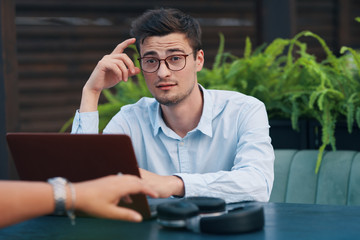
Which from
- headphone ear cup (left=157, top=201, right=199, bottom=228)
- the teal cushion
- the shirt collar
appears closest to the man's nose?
the shirt collar

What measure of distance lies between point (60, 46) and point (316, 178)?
2.89 m

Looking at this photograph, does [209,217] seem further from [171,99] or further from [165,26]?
[165,26]

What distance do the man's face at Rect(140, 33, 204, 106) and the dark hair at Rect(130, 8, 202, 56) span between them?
0.09 feet

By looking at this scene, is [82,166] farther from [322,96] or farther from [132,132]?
[322,96]

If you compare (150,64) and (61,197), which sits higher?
(150,64)

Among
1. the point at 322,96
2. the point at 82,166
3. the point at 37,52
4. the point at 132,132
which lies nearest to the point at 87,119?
the point at 132,132

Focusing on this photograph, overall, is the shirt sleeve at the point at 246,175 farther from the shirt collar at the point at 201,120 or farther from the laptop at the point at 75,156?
the laptop at the point at 75,156

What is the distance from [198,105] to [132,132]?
353 mm

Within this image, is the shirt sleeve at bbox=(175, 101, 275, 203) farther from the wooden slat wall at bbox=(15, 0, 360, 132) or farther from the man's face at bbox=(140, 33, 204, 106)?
the wooden slat wall at bbox=(15, 0, 360, 132)

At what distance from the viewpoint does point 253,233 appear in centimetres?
156

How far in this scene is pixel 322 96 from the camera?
297 centimetres

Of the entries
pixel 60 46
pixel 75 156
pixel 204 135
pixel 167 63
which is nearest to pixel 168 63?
pixel 167 63

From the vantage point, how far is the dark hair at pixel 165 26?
2.59 metres

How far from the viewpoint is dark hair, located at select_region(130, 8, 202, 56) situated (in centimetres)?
259
